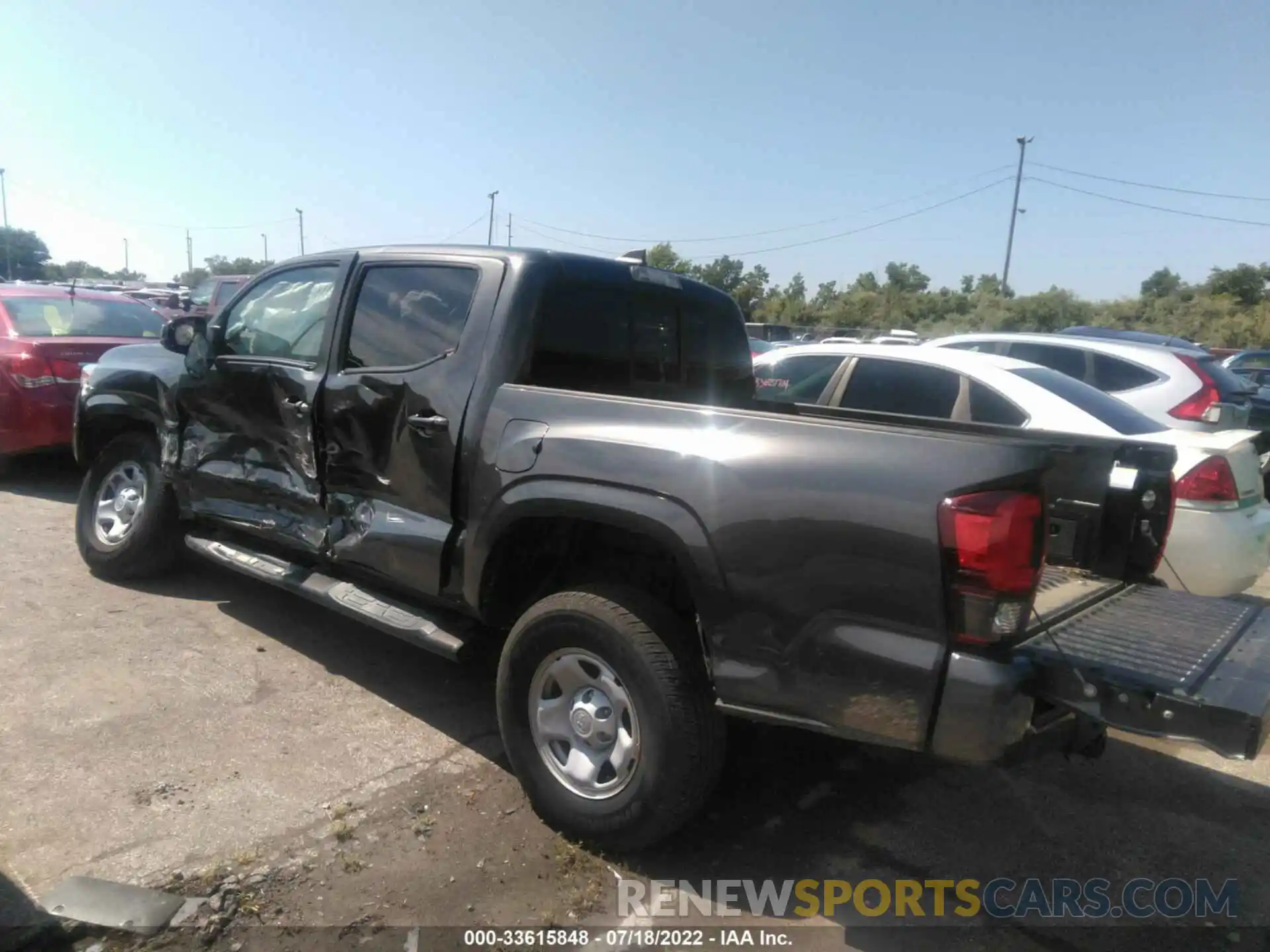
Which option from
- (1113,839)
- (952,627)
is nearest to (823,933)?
(952,627)

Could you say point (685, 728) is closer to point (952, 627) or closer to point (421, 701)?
point (952, 627)

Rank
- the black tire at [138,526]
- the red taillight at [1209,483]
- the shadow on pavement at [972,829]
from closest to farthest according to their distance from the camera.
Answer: the shadow on pavement at [972,829] → the red taillight at [1209,483] → the black tire at [138,526]

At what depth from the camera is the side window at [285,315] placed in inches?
166

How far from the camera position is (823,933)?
2705mm

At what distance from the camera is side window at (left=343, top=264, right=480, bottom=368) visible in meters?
3.62

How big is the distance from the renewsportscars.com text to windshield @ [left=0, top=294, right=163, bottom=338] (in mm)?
7210

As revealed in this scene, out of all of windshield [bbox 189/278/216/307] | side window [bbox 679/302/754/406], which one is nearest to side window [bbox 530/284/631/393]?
side window [bbox 679/302/754/406]

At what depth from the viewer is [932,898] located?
114 inches

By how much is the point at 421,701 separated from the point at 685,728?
1797 mm

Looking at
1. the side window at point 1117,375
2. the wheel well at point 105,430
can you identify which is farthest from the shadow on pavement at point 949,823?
the side window at point 1117,375

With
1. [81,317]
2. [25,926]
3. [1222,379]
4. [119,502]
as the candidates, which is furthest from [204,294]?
[25,926]

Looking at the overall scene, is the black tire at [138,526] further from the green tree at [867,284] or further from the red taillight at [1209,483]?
the green tree at [867,284]

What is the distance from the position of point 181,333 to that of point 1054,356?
7037 millimetres

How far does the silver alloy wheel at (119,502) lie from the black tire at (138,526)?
0.02m
